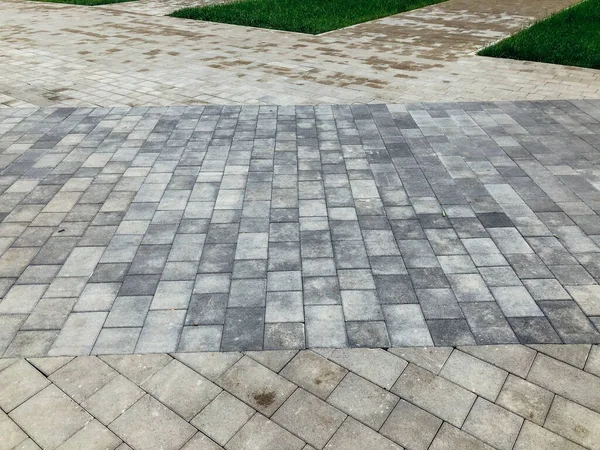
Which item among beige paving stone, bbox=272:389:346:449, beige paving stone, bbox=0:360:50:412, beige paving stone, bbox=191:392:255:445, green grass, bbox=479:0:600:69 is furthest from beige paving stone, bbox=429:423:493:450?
green grass, bbox=479:0:600:69

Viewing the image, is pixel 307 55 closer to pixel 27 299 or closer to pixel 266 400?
pixel 27 299

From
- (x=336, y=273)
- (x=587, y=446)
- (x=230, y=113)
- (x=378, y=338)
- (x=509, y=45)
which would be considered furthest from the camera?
(x=509, y=45)

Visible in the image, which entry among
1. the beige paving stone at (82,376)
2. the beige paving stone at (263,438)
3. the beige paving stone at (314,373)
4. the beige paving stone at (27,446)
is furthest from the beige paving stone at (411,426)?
the beige paving stone at (27,446)

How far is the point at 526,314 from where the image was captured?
16.3 feet

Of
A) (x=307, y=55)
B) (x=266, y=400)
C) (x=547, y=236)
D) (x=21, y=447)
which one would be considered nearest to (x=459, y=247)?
(x=547, y=236)

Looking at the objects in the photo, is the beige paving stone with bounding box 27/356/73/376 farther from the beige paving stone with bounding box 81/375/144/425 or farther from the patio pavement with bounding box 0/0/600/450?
the beige paving stone with bounding box 81/375/144/425

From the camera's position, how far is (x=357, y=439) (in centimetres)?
383

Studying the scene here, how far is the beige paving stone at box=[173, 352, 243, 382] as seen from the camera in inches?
173

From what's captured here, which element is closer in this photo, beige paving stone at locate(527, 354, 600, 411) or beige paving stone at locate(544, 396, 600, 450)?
beige paving stone at locate(544, 396, 600, 450)

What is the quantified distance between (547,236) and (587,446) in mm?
3010

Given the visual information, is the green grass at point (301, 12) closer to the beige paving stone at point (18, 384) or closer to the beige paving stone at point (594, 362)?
the beige paving stone at point (594, 362)

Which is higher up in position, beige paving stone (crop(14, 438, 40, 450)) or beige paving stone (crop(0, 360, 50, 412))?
beige paving stone (crop(0, 360, 50, 412))

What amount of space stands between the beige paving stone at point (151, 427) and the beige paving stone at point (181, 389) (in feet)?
0.25

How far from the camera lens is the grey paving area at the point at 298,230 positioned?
491 centimetres
